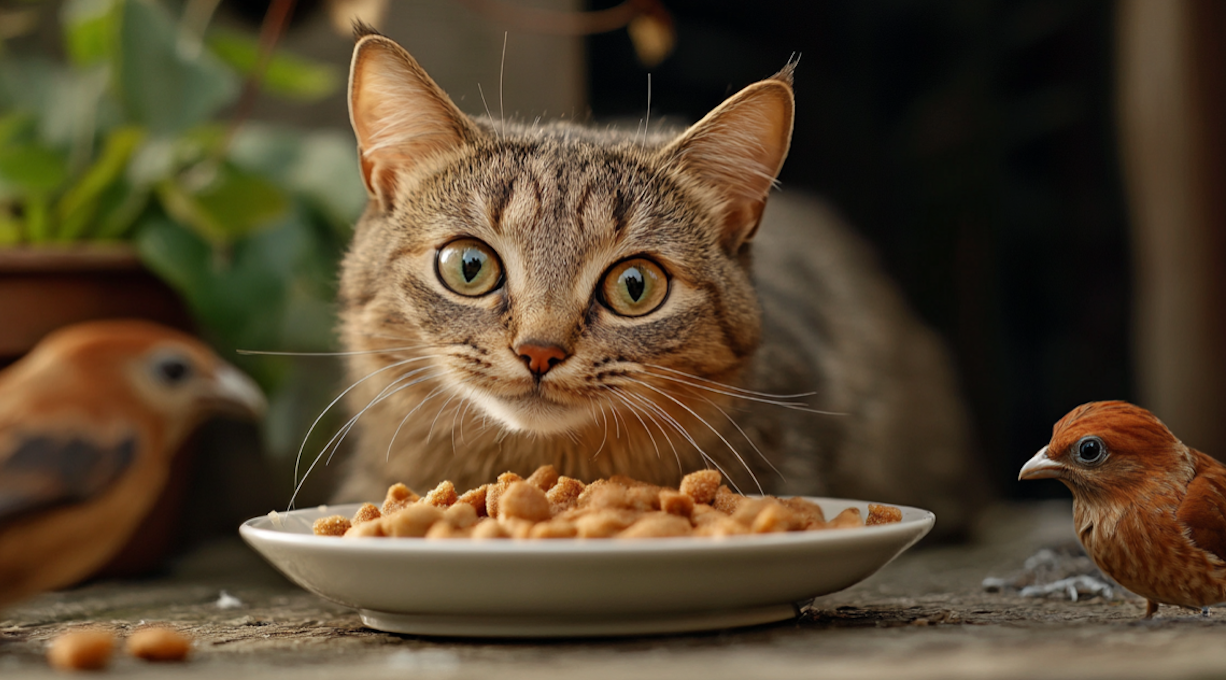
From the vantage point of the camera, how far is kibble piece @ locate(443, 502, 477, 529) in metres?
1.12

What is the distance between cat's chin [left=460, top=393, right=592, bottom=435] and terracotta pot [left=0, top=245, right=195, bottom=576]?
3.33 feet

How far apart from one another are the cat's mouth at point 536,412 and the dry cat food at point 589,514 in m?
0.13

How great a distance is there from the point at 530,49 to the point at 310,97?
636 mm

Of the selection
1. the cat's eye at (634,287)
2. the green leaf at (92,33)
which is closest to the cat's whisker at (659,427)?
the cat's eye at (634,287)

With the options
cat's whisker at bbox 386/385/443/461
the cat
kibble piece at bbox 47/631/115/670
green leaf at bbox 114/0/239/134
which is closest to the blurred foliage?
green leaf at bbox 114/0/239/134

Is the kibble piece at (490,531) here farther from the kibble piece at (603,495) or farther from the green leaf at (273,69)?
the green leaf at (273,69)

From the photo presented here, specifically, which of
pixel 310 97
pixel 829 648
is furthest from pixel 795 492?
pixel 310 97

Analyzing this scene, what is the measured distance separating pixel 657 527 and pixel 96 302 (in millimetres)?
1499

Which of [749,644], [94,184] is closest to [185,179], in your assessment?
[94,184]

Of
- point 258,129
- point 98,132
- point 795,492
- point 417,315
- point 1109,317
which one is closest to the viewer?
point 417,315

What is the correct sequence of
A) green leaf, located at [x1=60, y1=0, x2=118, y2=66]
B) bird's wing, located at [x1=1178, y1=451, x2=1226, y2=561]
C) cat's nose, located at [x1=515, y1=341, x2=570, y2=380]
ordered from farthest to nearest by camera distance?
green leaf, located at [x1=60, y1=0, x2=118, y2=66], cat's nose, located at [x1=515, y1=341, x2=570, y2=380], bird's wing, located at [x1=1178, y1=451, x2=1226, y2=561]

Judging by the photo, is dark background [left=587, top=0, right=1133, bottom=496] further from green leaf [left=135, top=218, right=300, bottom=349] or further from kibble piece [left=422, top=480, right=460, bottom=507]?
kibble piece [left=422, top=480, right=460, bottom=507]

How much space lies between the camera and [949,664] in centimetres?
90

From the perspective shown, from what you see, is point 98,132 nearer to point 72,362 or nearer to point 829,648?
point 72,362
